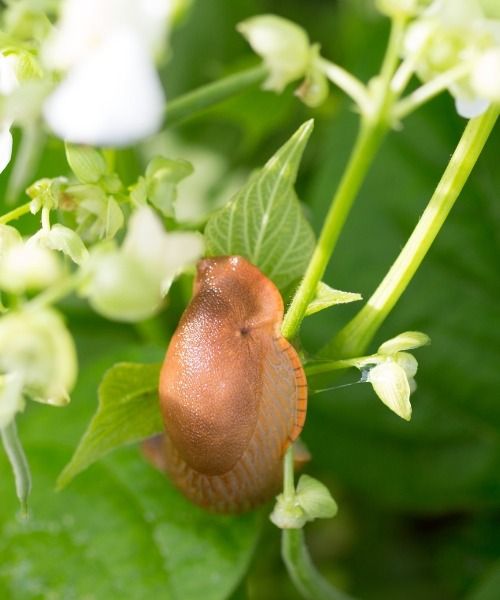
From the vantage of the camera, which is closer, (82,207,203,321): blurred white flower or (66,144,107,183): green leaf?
(82,207,203,321): blurred white flower

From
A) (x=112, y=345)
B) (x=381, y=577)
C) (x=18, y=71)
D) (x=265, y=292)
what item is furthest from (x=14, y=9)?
(x=381, y=577)

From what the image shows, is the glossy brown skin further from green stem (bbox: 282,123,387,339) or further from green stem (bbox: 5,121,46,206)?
green stem (bbox: 5,121,46,206)

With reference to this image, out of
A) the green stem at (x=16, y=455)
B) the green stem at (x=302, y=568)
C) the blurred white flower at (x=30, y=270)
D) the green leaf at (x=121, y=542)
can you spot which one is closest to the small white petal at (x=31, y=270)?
the blurred white flower at (x=30, y=270)

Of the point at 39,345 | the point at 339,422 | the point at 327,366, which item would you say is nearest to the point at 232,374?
the point at 327,366

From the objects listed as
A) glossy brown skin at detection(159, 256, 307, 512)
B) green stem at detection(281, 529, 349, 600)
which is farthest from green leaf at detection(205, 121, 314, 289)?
green stem at detection(281, 529, 349, 600)

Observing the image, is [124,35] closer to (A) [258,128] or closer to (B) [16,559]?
(B) [16,559]

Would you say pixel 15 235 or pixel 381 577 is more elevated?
pixel 15 235
